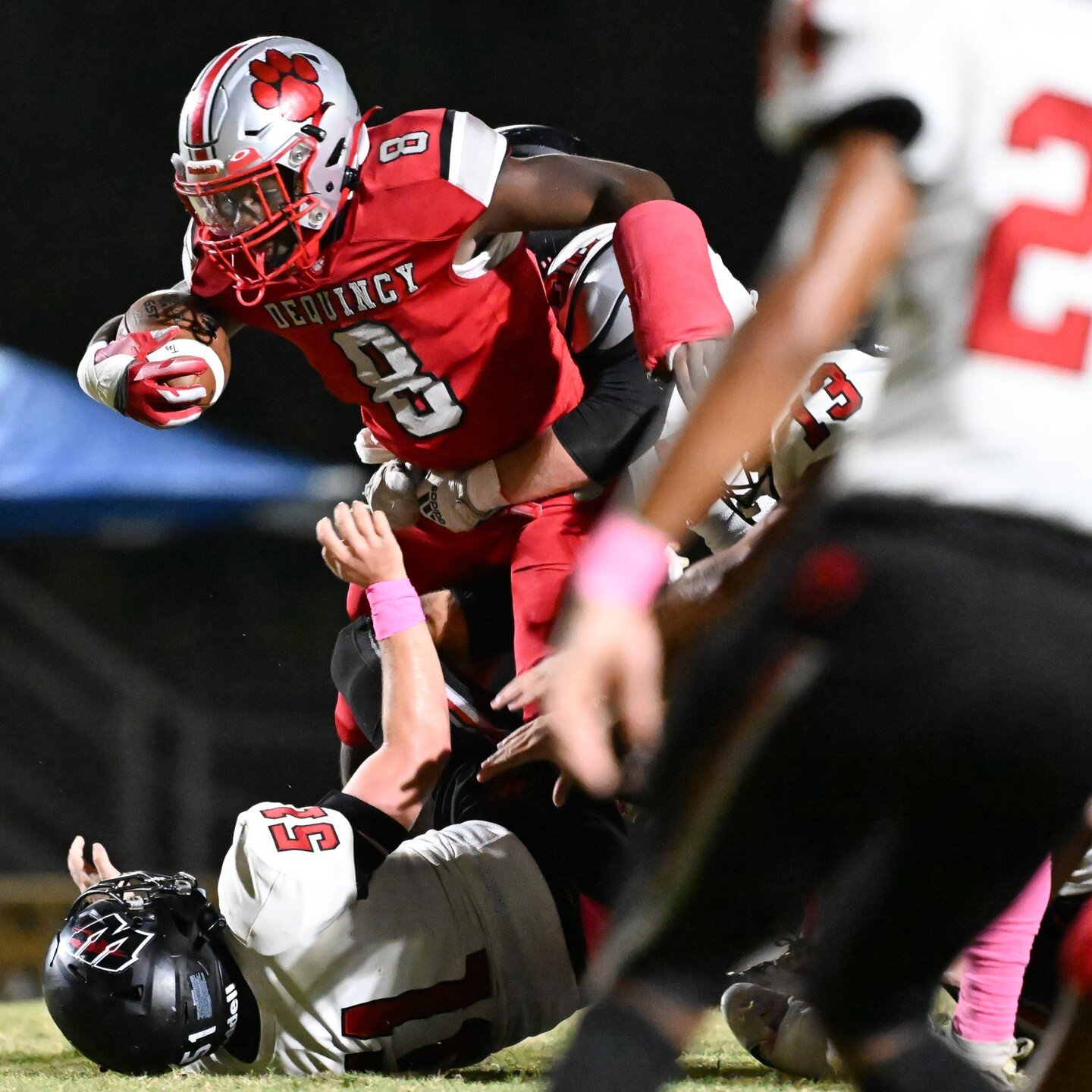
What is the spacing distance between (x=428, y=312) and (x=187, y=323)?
Answer: 14.0 inches

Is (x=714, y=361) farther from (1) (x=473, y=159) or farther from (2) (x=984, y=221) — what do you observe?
(2) (x=984, y=221)

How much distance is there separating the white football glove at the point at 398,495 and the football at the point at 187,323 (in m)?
0.30

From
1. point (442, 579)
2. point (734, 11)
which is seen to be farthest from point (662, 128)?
point (442, 579)

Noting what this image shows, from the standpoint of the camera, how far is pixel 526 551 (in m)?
2.17

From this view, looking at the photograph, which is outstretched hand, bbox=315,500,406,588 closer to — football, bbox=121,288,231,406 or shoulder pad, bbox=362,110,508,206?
football, bbox=121,288,231,406

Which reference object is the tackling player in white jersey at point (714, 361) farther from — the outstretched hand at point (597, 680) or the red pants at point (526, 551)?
the outstretched hand at point (597, 680)

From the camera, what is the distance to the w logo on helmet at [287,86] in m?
1.98

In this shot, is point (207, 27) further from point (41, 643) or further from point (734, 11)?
point (41, 643)

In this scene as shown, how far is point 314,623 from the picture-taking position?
5.12m

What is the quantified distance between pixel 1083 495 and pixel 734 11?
4.26m

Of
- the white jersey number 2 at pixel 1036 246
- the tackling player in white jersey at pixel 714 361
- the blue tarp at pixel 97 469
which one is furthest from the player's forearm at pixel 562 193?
the blue tarp at pixel 97 469

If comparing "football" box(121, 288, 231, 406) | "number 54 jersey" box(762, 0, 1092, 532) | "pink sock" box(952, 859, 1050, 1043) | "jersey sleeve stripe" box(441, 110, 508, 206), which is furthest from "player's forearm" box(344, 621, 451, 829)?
"number 54 jersey" box(762, 0, 1092, 532)

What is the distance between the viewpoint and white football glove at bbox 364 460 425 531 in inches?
90.7

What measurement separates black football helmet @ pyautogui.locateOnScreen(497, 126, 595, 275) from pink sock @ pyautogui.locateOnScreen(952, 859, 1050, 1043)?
3.56 feet
